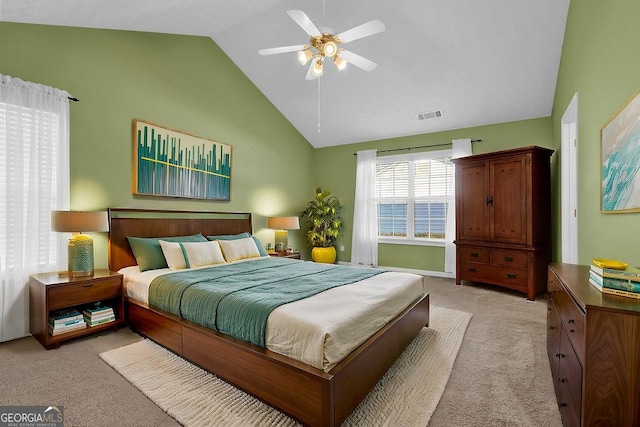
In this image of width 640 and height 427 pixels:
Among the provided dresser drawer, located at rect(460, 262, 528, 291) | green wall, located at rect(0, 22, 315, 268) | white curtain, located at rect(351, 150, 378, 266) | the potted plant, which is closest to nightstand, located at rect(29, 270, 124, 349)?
green wall, located at rect(0, 22, 315, 268)

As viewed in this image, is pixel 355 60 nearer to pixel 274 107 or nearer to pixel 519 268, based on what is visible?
pixel 274 107

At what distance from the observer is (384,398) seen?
6.21ft

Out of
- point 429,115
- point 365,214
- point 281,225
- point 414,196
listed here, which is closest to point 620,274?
point 429,115

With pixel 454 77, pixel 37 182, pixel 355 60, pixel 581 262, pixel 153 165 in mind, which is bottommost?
pixel 581 262

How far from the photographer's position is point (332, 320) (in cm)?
177

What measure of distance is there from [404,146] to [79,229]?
5.02 meters

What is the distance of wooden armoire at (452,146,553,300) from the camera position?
13.3 ft

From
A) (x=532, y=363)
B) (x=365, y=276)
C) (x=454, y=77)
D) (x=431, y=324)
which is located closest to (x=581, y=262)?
(x=532, y=363)

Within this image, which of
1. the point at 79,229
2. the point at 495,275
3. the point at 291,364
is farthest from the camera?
the point at 495,275

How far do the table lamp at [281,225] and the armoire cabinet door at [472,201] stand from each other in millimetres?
2696

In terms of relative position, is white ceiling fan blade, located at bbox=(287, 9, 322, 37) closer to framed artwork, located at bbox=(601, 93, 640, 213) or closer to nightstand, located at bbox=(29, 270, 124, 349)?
framed artwork, located at bbox=(601, 93, 640, 213)

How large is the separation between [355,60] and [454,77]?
204 cm

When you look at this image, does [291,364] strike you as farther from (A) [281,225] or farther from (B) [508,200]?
(B) [508,200]

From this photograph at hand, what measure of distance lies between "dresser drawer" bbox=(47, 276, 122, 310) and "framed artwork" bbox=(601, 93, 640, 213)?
402cm
